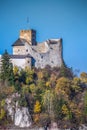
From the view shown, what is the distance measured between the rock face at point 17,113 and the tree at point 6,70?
153 centimetres

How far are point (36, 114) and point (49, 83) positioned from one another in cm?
350

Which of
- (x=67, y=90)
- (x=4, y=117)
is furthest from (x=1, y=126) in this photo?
(x=67, y=90)

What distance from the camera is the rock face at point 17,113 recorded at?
266 feet

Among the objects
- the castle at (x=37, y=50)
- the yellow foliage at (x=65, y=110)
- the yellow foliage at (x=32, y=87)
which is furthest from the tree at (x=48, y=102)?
the castle at (x=37, y=50)

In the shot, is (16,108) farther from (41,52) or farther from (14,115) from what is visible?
(41,52)

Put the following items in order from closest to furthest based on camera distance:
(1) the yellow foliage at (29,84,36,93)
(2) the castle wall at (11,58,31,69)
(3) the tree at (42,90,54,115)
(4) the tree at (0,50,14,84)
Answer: (3) the tree at (42,90,54,115)
(1) the yellow foliage at (29,84,36,93)
(4) the tree at (0,50,14,84)
(2) the castle wall at (11,58,31,69)

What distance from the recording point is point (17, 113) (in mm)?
81500

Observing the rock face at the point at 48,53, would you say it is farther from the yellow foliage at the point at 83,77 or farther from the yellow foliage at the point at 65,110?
the yellow foliage at the point at 65,110

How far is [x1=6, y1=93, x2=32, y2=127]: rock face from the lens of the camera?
80938 mm

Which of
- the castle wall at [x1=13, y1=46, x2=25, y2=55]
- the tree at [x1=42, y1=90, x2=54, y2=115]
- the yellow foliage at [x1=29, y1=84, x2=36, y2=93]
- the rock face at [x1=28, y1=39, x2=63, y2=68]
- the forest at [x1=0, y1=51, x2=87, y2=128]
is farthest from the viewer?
the castle wall at [x1=13, y1=46, x2=25, y2=55]

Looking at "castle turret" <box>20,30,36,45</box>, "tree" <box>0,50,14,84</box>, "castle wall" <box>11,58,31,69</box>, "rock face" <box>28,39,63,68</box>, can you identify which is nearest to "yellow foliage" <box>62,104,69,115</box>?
"tree" <box>0,50,14,84</box>

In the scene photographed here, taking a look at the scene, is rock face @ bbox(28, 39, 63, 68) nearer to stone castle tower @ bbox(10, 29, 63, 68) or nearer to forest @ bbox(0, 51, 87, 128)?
stone castle tower @ bbox(10, 29, 63, 68)

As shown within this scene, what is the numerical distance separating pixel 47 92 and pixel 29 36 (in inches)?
279

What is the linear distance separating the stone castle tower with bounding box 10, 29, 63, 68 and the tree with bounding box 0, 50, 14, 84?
5.68 ft
